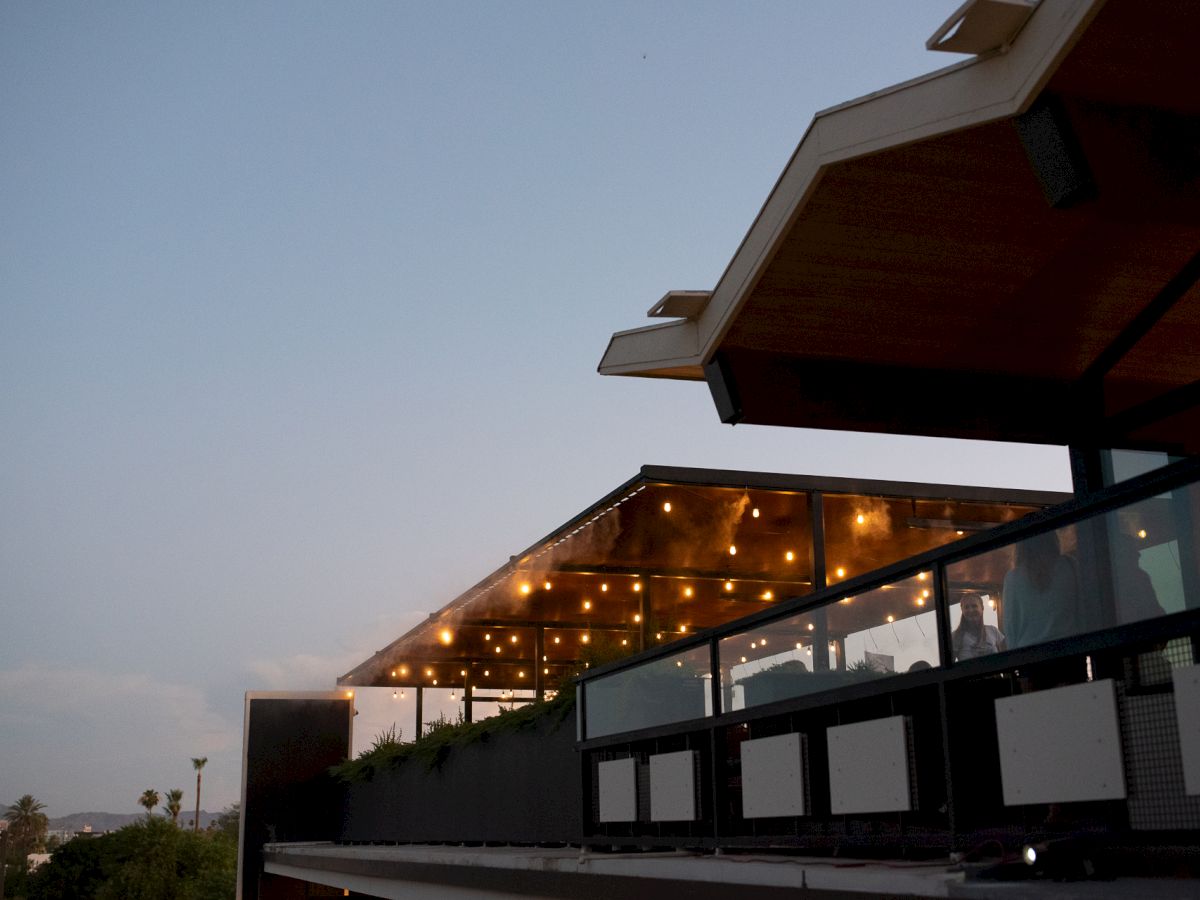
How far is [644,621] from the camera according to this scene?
53.2 feet

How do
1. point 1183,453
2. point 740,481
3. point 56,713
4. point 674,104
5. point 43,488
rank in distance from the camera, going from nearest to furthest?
point 1183,453 → point 740,481 → point 674,104 → point 43,488 → point 56,713

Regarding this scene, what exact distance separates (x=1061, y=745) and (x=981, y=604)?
2.69 feet

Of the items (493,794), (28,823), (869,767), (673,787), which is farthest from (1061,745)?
(28,823)

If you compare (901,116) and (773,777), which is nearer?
(901,116)

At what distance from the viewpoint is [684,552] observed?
15680 millimetres

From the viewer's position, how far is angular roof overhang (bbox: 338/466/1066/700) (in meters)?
13.3

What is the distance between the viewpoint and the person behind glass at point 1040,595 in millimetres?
4883

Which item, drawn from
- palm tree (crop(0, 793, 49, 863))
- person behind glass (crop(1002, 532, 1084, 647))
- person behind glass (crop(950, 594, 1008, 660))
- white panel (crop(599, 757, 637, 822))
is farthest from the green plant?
palm tree (crop(0, 793, 49, 863))

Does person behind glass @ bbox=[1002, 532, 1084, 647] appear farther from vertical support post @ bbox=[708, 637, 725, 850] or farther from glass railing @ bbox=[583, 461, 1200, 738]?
vertical support post @ bbox=[708, 637, 725, 850]

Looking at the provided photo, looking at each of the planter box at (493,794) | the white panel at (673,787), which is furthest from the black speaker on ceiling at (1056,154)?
the planter box at (493,794)

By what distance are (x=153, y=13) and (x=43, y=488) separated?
133ft

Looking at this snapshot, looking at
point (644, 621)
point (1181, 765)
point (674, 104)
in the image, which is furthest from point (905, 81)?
point (674, 104)

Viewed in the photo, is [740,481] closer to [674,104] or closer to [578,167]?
[674,104]

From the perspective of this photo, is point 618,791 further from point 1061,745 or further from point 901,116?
point 901,116
